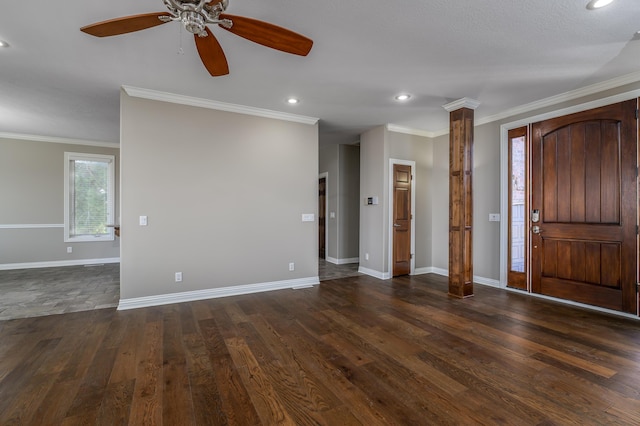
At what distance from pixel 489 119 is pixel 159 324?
5.55 m

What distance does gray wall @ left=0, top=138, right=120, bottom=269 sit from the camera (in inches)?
235

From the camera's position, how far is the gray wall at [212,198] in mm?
3775

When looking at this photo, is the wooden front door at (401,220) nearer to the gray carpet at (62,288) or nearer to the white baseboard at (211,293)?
the gray carpet at (62,288)

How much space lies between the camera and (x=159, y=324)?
3.22m

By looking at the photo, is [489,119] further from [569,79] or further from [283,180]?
[283,180]

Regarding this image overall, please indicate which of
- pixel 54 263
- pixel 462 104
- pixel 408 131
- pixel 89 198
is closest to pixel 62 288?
pixel 54 263

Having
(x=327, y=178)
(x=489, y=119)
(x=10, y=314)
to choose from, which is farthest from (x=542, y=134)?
(x=10, y=314)

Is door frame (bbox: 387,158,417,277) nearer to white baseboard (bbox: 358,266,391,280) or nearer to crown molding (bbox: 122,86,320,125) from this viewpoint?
white baseboard (bbox: 358,266,391,280)

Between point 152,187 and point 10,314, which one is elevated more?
point 152,187

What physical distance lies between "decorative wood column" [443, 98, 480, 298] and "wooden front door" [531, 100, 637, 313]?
96 cm

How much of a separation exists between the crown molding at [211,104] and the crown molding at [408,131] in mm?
1384

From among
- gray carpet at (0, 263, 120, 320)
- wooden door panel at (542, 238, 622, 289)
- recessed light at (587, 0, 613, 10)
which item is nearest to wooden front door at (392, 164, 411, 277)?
wooden door panel at (542, 238, 622, 289)

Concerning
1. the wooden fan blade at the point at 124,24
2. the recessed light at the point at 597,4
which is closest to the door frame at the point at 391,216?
the recessed light at the point at 597,4

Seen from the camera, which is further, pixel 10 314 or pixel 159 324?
pixel 10 314
